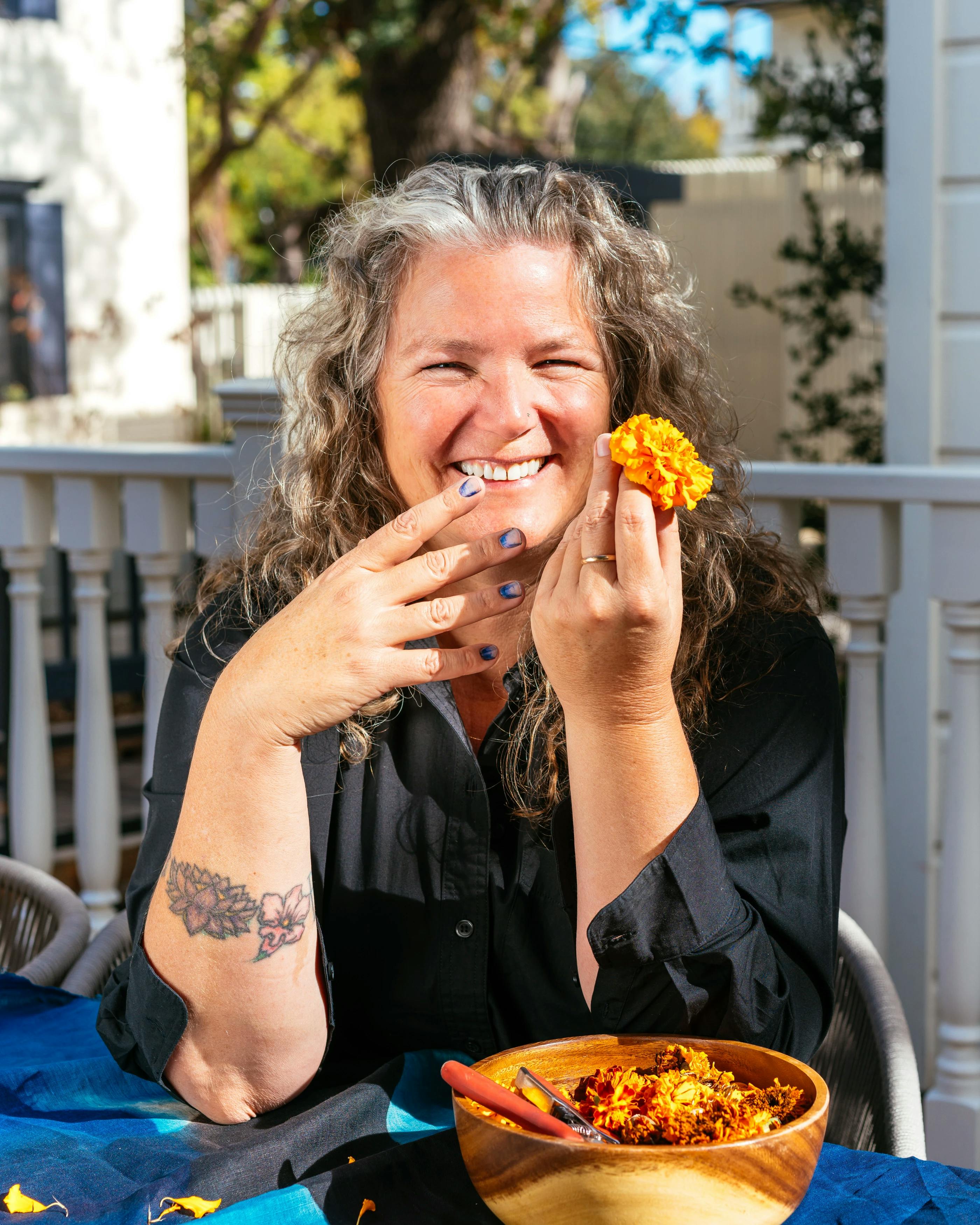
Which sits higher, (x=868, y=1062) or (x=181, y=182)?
(x=181, y=182)

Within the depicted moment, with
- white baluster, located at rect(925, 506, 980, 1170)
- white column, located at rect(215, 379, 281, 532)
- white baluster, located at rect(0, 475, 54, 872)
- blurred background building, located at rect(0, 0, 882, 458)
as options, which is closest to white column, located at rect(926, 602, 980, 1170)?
white baluster, located at rect(925, 506, 980, 1170)

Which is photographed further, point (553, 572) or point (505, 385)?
point (505, 385)

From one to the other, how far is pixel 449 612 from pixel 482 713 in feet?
1.72

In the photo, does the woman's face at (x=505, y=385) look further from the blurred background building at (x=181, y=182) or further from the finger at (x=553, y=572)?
the blurred background building at (x=181, y=182)

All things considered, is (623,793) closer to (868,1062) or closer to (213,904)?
(213,904)

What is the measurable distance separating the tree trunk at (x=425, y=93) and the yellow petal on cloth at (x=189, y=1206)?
26.2 feet

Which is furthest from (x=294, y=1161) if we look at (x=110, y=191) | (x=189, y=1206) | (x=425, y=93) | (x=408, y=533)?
(x=110, y=191)

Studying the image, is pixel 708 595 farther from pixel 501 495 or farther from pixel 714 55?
pixel 714 55

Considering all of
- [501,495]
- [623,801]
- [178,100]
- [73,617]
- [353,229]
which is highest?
[178,100]

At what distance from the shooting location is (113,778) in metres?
2.81

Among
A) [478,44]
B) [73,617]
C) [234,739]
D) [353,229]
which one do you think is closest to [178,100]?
[478,44]

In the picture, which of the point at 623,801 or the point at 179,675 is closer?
the point at 623,801

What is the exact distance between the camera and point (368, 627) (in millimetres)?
1209

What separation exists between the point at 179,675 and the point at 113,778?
49.0 inches
